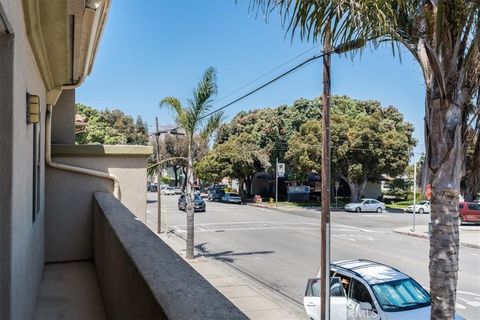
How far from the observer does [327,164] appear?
1112 cm

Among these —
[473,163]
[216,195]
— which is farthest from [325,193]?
[216,195]

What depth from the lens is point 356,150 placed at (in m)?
41.7

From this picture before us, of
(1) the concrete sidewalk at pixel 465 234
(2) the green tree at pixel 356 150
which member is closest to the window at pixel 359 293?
(1) the concrete sidewalk at pixel 465 234

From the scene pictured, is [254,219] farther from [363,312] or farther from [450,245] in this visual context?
[450,245]

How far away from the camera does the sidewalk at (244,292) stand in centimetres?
1055

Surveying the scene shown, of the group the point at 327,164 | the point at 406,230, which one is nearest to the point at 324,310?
the point at 327,164

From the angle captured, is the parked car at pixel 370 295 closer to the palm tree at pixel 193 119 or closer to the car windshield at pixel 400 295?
the car windshield at pixel 400 295

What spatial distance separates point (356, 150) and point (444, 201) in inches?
1471

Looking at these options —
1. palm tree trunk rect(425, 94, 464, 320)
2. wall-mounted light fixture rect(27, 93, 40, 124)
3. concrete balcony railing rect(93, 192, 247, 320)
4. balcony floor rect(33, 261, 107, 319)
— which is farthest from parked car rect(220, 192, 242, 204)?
wall-mounted light fixture rect(27, 93, 40, 124)

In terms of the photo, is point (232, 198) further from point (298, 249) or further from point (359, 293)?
point (359, 293)

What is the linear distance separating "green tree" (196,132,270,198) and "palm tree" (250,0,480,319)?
43966mm

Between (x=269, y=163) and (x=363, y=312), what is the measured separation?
41828 mm

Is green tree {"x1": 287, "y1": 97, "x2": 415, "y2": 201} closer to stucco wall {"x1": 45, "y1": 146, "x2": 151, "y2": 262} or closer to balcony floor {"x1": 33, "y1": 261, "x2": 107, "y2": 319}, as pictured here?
stucco wall {"x1": 45, "y1": 146, "x2": 151, "y2": 262}

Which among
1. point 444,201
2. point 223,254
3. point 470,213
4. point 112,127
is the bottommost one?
point 223,254
